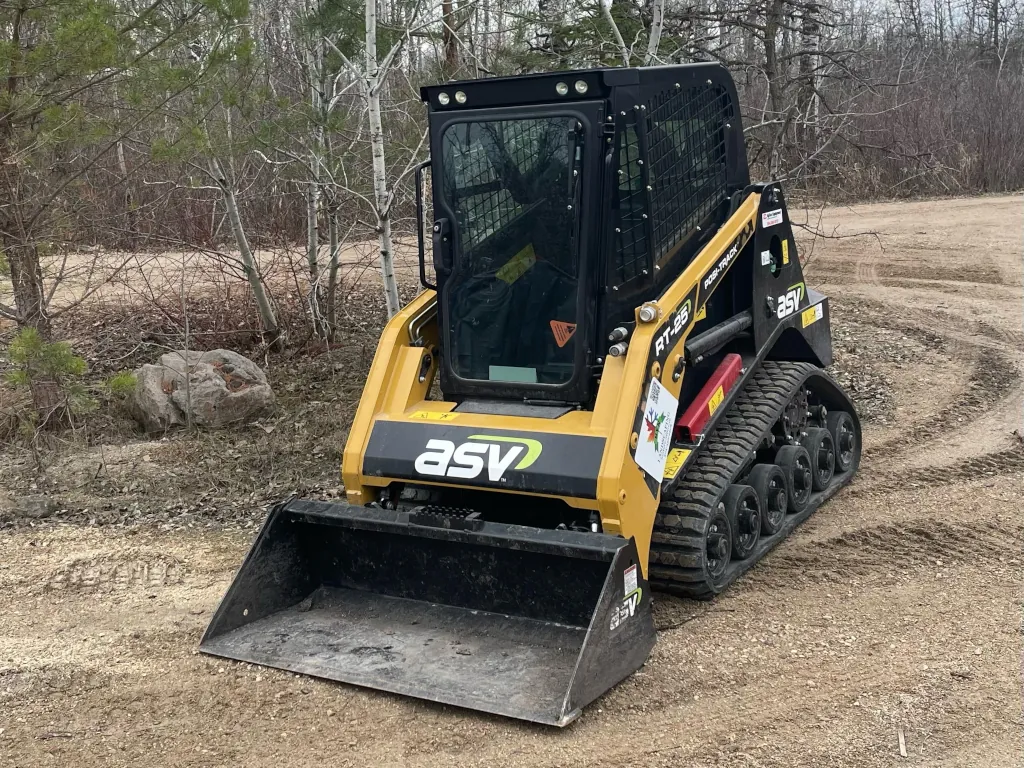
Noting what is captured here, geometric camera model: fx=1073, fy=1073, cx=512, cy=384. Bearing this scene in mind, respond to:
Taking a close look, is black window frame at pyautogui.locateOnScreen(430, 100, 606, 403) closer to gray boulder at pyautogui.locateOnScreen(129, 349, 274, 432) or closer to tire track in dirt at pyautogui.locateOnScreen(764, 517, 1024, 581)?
tire track in dirt at pyautogui.locateOnScreen(764, 517, 1024, 581)

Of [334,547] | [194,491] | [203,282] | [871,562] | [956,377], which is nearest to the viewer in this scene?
[334,547]

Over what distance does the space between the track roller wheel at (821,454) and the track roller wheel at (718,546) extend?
1258 millimetres

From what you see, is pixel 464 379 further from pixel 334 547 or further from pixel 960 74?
pixel 960 74

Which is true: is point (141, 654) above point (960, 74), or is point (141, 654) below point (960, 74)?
below

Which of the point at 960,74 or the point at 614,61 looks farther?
the point at 960,74

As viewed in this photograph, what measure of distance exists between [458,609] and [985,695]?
212 centimetres

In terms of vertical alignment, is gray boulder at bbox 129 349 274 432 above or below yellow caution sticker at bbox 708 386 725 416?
below

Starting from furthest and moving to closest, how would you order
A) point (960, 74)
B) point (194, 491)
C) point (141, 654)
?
point (960, 74)
point (194, 491)
point (141, 654)

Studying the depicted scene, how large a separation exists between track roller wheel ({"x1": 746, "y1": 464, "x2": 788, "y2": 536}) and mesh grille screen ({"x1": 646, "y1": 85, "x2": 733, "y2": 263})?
127cm

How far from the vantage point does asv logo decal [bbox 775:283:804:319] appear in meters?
5.88

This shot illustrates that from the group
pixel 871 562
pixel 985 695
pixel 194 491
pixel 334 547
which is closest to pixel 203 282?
pixel 194 491

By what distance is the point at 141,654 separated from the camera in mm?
4582

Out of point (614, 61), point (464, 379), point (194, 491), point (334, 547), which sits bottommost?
point (194, 491)

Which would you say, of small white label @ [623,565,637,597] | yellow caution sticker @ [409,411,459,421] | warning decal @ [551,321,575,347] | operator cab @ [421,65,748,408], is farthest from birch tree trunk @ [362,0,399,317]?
small white label @ [623,565,637,597]
